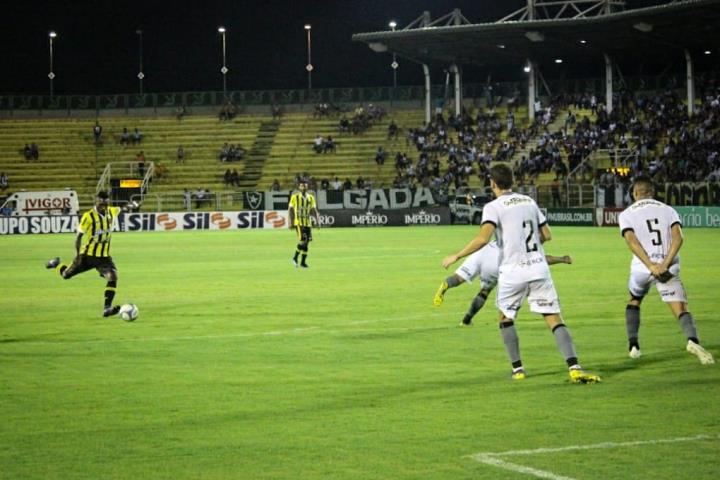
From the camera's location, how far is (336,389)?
1137 cm

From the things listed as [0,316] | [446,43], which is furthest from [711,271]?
[446,43]

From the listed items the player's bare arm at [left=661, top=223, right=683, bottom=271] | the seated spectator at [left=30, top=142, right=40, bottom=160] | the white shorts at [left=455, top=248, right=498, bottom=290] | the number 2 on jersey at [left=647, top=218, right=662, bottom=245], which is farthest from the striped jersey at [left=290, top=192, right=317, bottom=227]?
the seated spectator at [left=30, top=142, right=40, bottom=160]

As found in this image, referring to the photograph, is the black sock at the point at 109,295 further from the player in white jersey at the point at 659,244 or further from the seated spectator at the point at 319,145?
the seated spectator at the point at 319,145

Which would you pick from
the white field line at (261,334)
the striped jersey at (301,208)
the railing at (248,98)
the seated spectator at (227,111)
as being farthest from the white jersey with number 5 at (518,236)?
the seated spectator at (227,111)

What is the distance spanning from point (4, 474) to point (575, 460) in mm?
3897

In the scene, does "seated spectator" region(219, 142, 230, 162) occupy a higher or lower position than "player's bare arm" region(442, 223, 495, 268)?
higher

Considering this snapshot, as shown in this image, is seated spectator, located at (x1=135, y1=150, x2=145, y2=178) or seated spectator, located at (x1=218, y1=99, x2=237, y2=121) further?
seated spectator, located at (x1=218, y1=99, x2=237, y2=121)

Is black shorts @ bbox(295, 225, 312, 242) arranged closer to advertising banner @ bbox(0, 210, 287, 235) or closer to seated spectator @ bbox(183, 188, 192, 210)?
advertising banner @ bbox(0, 210, 287, 235)

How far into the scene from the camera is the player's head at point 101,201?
1903cm

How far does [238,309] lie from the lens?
64.9 ft

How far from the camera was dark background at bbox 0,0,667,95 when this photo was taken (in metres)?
100

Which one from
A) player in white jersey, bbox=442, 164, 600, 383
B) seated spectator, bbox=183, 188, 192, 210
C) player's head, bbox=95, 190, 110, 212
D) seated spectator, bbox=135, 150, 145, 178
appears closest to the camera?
player in white jersey, bbox=442, 164, 600, 383

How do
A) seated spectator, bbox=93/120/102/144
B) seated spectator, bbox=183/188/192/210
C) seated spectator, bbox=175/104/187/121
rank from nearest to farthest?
seated spectator, bbox=183/188/192/210, seated spectator, bbox=93/120/102/144, seated spectator, bbox=175/104/187/121

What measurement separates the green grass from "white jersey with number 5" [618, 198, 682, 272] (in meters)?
1.23
